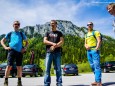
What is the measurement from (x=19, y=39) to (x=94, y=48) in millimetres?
2319

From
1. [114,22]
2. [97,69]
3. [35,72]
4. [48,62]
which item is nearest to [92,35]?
[97,69]

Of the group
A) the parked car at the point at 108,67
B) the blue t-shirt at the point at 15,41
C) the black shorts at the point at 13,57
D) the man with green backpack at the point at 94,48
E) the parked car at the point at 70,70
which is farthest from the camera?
the parked car at the point at 108,67

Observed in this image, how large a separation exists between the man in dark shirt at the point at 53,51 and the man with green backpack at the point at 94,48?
3.72ft

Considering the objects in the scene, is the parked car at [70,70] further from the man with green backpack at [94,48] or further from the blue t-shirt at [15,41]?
the blue t-shirt at [15,41]

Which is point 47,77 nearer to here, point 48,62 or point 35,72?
point 48,62

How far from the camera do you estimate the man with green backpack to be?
9.21m

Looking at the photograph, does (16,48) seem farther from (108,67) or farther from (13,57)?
(108,67)

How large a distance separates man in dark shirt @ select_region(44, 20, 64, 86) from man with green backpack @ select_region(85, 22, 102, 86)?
1.13 m

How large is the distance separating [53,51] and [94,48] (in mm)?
1505

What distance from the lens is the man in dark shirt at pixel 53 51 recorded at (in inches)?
336

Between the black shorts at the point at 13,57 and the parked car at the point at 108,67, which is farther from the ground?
the parked car at the point at 108,67

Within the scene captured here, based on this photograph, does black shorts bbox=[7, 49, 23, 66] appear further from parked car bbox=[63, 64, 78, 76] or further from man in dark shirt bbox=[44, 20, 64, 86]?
parked car bbox=[63, 64, 78, 76]

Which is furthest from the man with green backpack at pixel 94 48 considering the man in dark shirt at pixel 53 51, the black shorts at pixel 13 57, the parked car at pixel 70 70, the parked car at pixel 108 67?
the parked car at pixel 108 67

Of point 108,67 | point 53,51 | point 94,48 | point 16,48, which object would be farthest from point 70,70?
point 53,51
